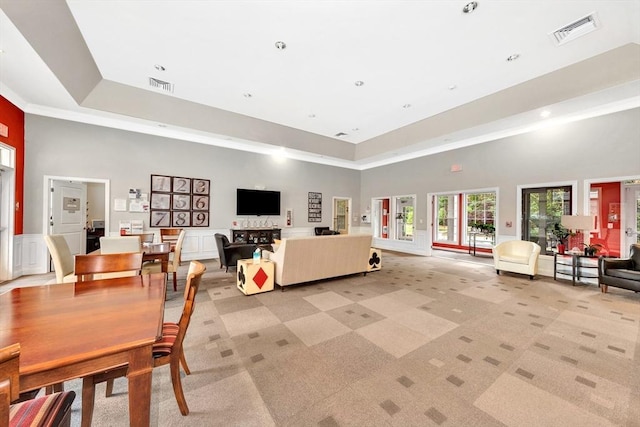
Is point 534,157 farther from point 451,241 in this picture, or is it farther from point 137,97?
point 137,97

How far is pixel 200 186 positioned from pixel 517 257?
8.00 metres

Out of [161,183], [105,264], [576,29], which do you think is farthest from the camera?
[161,183]

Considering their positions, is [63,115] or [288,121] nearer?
[63,115]

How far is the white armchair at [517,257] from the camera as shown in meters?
5.07

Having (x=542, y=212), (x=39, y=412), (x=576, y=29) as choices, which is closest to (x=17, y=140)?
(x=39, y=412)

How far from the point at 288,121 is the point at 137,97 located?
10.5 ft

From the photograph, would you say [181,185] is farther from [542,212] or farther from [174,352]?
[542,212]

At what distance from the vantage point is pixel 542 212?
5852 mm

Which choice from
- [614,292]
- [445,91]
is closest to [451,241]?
[614,292]

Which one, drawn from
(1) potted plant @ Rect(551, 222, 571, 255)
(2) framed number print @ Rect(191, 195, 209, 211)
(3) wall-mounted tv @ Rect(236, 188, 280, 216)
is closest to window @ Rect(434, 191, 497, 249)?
(1) potted plant @ Rect(551, 222, 571, 255)

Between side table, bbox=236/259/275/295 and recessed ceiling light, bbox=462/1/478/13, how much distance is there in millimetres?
4323

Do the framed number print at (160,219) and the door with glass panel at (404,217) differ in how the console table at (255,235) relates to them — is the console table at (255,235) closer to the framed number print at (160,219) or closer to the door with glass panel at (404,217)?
the framed number print at (160,219)

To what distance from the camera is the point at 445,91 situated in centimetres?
473

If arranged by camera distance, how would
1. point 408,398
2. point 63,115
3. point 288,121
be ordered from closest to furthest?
1. point 408,398
2. point 63,115
3. point 288,121
